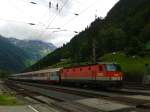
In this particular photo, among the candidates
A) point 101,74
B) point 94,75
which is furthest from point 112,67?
point 94,75

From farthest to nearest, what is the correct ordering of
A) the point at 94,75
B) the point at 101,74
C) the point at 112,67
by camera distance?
the point at 94,75 < the point at 101,74 < the point at 112,67

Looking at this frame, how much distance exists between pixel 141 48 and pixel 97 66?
2575 inches

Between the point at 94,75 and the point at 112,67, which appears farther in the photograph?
the point at 94,75

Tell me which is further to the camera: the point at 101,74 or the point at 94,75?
the point at 94,75

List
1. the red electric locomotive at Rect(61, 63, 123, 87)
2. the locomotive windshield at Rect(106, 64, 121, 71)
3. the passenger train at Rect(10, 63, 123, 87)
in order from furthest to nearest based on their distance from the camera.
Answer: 1. the locomotive windshield at Rect(106, 64, 121, 71)
2. the passenger train at Rect(10, 63, 123, 87)
3. the red electric locomotive at Rect(61, 63, 123, 87)

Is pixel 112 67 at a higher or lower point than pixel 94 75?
higher

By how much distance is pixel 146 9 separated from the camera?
167m

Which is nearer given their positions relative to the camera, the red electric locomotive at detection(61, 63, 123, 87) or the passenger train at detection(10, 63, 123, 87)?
the red electric locomotive at detection(61, 63, 123, 87)

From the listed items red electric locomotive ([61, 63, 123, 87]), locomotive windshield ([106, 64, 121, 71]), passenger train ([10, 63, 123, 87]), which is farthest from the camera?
locomotive windshield ([106, 64, 121, 71])

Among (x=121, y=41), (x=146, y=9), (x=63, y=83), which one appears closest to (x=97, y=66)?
(x=63, y=83)

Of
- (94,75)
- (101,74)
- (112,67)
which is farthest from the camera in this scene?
(94,75)

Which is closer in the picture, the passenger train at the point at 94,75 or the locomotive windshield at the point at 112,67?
the passenger train at the point at 94,75

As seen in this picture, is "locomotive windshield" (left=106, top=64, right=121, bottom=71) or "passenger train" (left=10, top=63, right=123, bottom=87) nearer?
"passenger train" (left=10, top=63, right=123, bottom=87)

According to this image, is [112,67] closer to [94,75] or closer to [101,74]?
[101,74]
